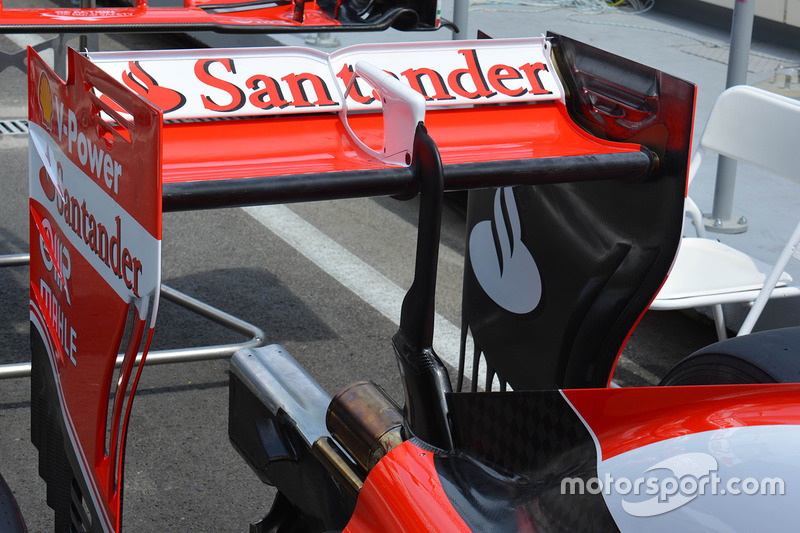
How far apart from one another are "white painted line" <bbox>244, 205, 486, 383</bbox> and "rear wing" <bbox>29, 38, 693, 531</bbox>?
138 cm

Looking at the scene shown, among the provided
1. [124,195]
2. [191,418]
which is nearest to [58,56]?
[191,418]

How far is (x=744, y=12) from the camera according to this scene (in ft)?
12.9

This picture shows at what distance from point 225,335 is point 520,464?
2.45 m

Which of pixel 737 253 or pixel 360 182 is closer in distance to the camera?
pixel 360 182

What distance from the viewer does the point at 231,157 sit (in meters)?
1.70

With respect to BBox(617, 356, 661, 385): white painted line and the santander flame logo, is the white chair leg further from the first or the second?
the santander flame logo

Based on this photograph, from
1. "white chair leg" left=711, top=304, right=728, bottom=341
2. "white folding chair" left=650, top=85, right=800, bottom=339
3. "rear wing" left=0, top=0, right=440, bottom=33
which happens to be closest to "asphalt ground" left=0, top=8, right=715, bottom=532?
"white chair leg" left=711, top=304, right=728, bottom=341

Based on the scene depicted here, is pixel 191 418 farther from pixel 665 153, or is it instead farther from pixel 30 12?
pixel 665 153

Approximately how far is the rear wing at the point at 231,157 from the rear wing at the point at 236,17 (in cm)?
130

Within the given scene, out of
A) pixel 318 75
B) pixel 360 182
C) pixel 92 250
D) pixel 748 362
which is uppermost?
pixel 318 75

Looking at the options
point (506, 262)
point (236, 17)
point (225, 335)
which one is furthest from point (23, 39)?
point (506, 262)

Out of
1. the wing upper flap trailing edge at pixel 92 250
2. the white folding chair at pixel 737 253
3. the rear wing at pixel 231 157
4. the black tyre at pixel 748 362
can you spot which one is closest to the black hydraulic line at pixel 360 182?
the rear wing at pixel 231 157

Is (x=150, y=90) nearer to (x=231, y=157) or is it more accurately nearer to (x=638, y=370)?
(x=231, y=157)

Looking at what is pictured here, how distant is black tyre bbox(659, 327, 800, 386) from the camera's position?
6.16ft
